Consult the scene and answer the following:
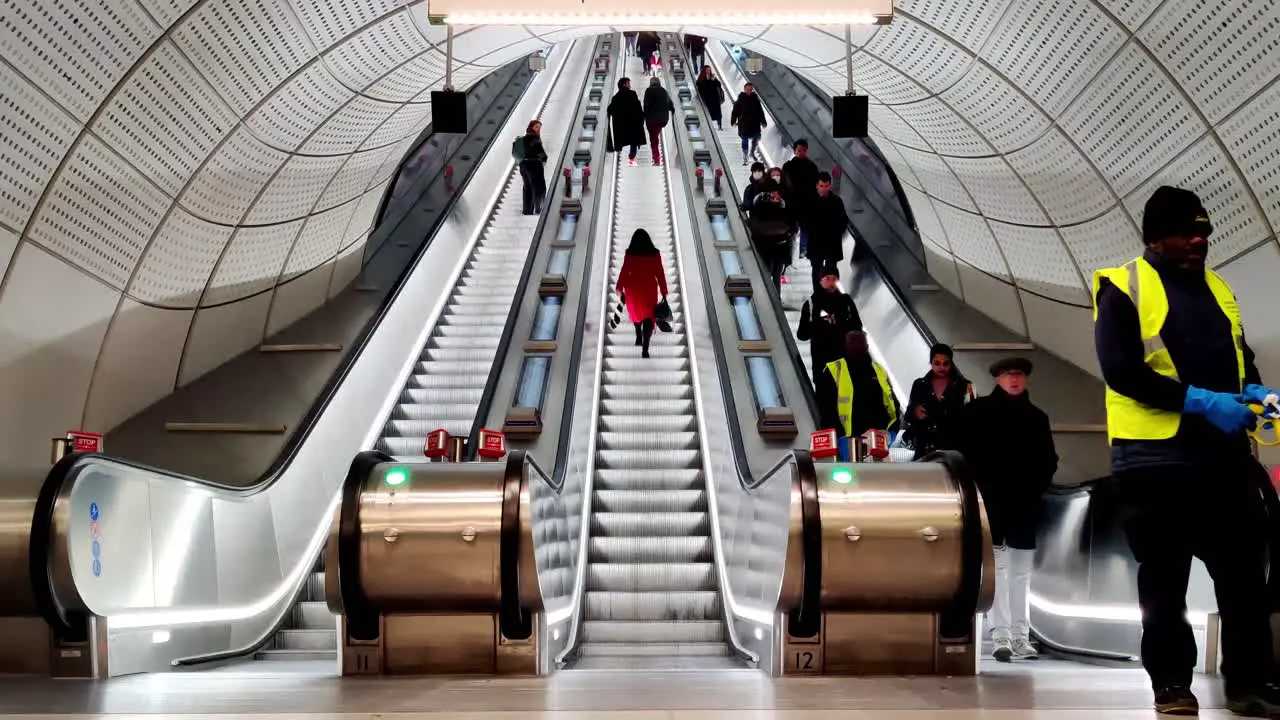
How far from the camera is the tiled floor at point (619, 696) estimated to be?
3.94 m

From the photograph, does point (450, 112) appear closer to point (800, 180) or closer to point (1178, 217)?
point (800, 180)

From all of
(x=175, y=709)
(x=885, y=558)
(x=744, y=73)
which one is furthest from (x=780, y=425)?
(x=744, y=73)

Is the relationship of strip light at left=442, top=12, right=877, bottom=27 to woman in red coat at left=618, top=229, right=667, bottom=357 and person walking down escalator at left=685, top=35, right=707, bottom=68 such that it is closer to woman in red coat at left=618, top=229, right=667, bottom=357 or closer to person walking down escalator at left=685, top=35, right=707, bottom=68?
woman in red coat at left=618, top=229, right=667, bottom=357

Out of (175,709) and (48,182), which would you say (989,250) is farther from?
(175,709)

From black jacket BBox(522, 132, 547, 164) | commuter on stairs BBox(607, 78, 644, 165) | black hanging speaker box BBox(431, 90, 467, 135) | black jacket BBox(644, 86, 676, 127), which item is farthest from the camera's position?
black jacket BBox(644, 86, 676, 127)

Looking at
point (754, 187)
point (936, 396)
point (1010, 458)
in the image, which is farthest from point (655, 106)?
point (1010, 458)

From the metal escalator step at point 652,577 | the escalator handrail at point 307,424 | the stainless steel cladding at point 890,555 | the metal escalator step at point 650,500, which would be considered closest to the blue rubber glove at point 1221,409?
the stainless steel cladding at point 890,555

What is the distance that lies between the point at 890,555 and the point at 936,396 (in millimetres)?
2457

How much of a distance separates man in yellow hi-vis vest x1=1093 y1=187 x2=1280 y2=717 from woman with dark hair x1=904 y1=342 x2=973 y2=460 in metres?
3.53

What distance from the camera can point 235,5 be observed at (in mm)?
7270

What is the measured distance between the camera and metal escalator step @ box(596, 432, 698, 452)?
36.4 ft

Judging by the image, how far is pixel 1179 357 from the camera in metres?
3.85

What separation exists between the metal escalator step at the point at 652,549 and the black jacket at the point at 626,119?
10.0m

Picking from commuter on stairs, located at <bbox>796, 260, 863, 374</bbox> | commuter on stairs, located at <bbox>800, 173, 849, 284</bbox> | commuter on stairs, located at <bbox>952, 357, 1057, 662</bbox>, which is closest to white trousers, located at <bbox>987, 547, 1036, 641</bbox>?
commuter on stairs, located at <bbox>952, 357, 1057, 662</bbox>
